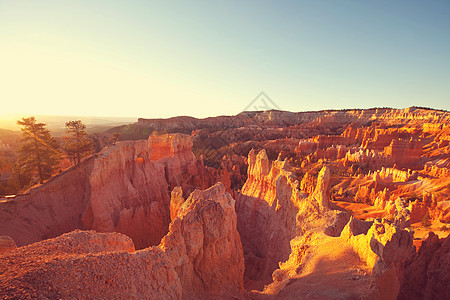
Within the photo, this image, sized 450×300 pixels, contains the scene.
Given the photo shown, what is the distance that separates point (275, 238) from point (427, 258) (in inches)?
252

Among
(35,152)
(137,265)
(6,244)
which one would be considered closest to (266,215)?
(137,265)

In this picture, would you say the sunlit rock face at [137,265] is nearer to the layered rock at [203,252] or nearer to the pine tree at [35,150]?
the layered rock at [203,252]

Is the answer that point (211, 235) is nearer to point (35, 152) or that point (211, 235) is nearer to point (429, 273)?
point (429, 273)

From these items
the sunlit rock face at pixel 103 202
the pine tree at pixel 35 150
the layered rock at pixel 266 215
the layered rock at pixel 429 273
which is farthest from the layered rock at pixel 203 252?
the pine tree at pixel 35 150

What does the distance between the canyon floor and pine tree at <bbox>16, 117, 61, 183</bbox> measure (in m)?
3.52

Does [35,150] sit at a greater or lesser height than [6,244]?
greater

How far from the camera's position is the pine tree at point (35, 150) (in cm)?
1662

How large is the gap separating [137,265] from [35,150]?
708 inches

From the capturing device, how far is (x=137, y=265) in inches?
169

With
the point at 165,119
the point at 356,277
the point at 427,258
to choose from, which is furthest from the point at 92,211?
the point at 165,119

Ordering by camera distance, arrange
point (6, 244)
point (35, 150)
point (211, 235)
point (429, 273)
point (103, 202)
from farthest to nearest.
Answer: point (35, 150)
point (103, 202)
point (429, 273)
point (211, 235)
point (6, 244)

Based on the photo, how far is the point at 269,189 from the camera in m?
15.0

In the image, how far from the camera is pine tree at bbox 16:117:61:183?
1662cm

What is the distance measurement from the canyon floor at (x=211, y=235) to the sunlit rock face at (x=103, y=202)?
0.21 ft
